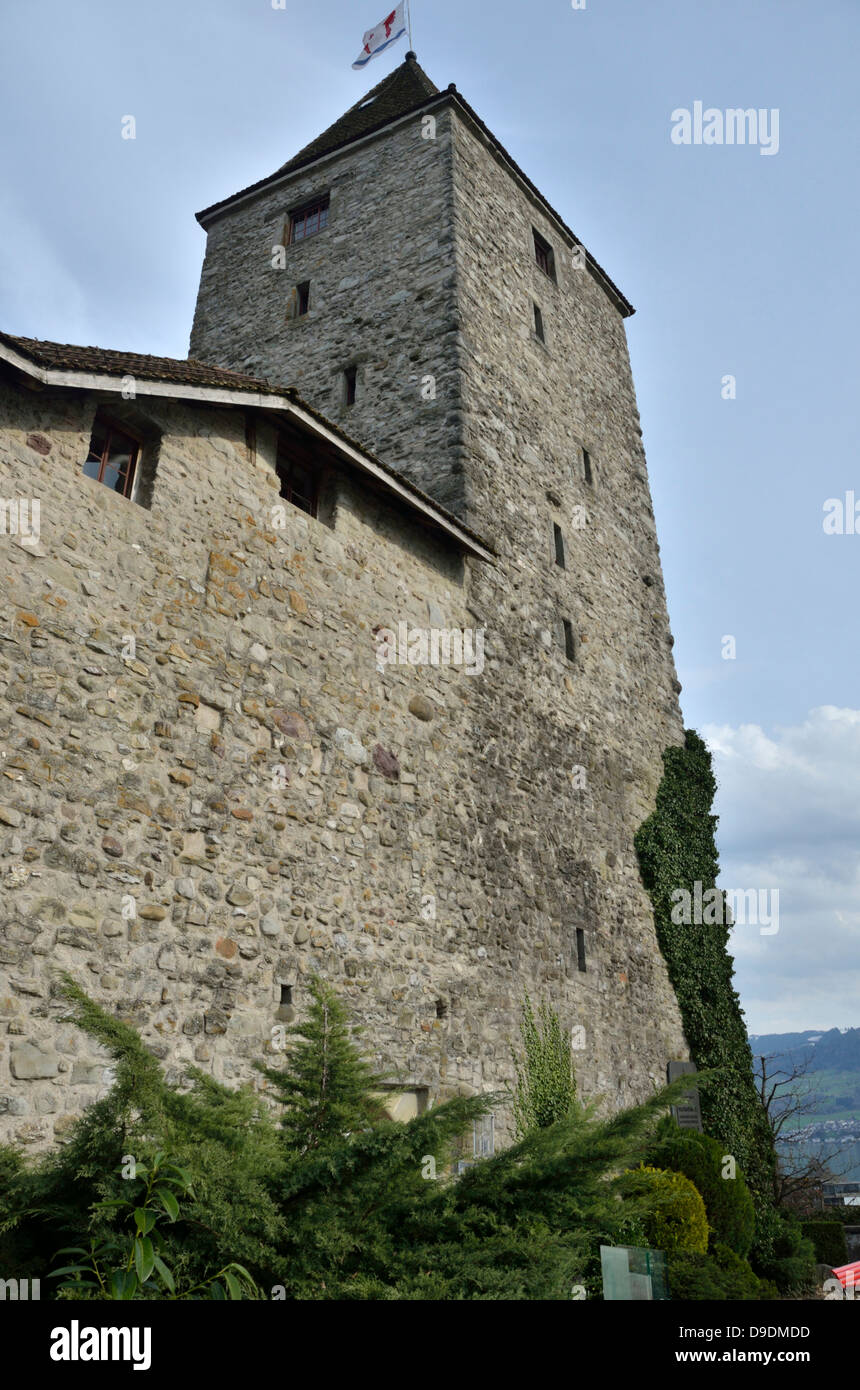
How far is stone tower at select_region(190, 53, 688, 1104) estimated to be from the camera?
10227 mm

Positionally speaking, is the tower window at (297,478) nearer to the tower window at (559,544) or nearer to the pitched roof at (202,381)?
the pitched roof at (202,381)

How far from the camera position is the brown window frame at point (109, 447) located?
688cm

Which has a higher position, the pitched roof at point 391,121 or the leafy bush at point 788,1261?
the pitched roof at point 391,121

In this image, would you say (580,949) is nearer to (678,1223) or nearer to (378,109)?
(678,1223)

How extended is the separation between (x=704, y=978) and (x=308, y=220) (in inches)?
539

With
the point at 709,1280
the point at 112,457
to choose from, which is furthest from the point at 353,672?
the point at 709,1280

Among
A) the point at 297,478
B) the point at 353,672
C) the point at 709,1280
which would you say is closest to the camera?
the point at 709,1280

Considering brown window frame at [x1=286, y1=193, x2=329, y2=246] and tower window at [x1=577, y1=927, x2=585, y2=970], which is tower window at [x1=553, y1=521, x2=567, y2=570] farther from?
brown window frame at [x1=286, y1=193, x2=329, y2=246]

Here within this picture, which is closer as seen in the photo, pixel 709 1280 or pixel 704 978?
pixel 709 1280

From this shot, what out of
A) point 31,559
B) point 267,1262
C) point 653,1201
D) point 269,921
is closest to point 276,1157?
point 267,1262

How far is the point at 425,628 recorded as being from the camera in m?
9.60

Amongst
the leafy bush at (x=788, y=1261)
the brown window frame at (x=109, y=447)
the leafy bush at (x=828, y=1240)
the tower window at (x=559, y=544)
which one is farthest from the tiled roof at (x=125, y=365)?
the leafy bush at (x=828, y=1240)

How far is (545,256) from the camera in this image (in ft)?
52.3

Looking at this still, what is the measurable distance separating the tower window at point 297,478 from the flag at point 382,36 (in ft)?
39.1
